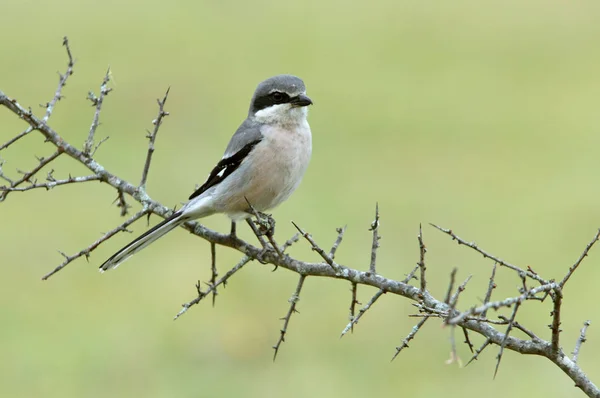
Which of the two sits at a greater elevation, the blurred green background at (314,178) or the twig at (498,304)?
the blurred green background at (314,178)

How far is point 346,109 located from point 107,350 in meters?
9.28

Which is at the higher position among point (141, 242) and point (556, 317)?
point (141, 242)

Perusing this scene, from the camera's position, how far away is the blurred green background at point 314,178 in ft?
31.3

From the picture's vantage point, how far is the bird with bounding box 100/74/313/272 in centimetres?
533

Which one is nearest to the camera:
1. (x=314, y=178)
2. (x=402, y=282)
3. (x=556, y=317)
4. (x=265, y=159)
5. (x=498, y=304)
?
(x=498, y=304)

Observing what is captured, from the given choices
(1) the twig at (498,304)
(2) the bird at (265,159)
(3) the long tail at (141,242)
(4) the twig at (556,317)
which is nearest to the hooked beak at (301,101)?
(2) the bird at (265,159)

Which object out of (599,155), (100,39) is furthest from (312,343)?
(100,39)

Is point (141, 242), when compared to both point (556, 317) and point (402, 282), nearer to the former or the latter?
point (402, 282)

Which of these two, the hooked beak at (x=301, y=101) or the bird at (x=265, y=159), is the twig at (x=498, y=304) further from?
the hooked beak at (x=301, y=101)

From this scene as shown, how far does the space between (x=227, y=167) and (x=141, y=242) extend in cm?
113

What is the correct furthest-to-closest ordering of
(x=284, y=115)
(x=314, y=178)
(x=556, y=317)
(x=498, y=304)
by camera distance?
(x=314, y=178)
(x=284, y=115)
(x=556, y=317)
(x=498, y=304)

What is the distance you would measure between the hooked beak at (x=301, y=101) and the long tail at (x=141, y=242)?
1.13 metres

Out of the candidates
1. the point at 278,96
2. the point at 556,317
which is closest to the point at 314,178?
the point at 278,96

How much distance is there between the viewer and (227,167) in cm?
553
